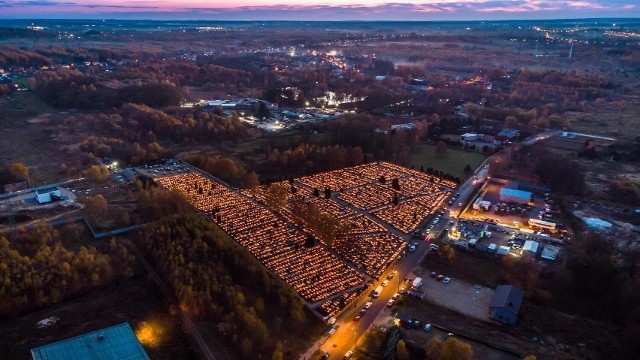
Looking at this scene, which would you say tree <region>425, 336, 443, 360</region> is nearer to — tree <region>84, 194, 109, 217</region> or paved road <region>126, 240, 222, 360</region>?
paved road <region>126, 240, 222, 360</region>

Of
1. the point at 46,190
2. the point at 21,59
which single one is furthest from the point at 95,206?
the point at 21,59

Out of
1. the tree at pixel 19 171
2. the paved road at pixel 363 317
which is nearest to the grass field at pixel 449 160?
the paved road at pixel 363 317

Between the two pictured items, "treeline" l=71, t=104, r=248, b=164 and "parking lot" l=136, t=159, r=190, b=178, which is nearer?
"parking lot" l=136, t=159, r=190, b=178

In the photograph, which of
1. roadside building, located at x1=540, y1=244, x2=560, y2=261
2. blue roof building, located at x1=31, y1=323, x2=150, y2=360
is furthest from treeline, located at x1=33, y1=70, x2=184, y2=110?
roadside building, located at x1=540, y1=244, x2=560, y2=261

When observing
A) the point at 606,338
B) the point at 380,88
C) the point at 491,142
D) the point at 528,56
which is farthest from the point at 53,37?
the point at 606,338

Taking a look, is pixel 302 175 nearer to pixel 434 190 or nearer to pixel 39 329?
pixel 434 190

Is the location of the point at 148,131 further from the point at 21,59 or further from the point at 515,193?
the point at 21,59

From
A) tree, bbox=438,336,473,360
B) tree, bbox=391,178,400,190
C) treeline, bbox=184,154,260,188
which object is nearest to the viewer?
tree, bbox=438,336,473,360
